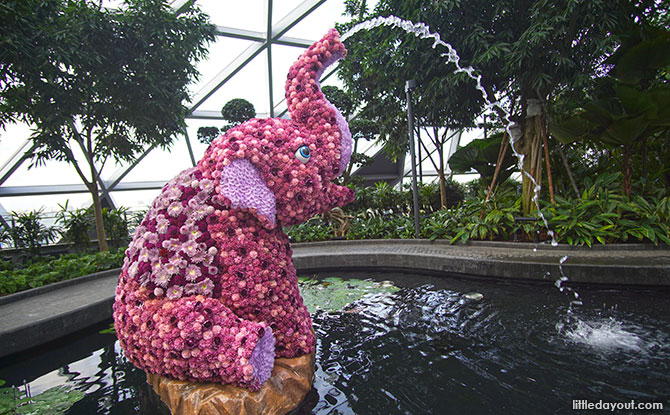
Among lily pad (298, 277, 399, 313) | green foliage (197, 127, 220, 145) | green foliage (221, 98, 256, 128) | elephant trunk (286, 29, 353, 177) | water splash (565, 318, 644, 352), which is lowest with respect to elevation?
water splash (565, 318, 644, 352)

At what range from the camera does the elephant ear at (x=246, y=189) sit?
167 centimetres

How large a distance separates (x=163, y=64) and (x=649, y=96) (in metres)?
7.66

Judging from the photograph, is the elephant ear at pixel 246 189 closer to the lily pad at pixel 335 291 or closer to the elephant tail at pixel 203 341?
the elephant tail at pixel 203 341

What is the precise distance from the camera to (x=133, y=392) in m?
2.21

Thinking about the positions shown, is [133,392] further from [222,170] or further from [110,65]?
[110,65]

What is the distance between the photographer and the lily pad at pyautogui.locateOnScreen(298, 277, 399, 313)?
3.58 m

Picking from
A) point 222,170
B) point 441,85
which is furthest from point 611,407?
point 441,85

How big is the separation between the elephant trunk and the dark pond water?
1.33 meters

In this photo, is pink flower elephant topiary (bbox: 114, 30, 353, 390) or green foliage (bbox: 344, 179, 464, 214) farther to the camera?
green foliage (bbox: 344, 179, 464, 214)

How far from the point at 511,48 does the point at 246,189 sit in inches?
194

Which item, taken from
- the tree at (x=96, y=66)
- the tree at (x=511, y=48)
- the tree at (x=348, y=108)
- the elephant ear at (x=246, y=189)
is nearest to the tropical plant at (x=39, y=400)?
the elephant ear at (x=246, y=189)

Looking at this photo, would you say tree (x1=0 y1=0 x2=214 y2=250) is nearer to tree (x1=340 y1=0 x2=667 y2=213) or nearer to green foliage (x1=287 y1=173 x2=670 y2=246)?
tree (x1=340 y1=0 x2=667 y2=213)

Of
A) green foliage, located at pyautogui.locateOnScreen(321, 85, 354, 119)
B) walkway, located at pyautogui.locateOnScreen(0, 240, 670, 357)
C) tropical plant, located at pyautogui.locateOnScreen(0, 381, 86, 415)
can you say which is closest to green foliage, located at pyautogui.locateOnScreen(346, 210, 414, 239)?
walkway, located at pyautogui.locateOnScreen(0, 240, 670, 357)

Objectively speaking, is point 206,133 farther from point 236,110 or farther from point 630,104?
point 630,104
